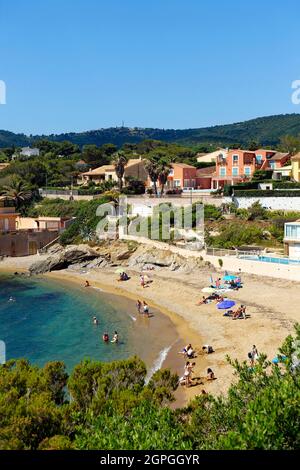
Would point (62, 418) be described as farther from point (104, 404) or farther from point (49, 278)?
point (49, 278)

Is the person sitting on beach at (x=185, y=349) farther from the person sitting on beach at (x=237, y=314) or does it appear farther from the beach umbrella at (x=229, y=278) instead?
the beach umbrella at (x=229, y=278)

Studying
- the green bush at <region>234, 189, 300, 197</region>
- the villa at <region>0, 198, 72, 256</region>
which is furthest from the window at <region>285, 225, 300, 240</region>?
the villa at <region>0, 198, 72, 256</region>

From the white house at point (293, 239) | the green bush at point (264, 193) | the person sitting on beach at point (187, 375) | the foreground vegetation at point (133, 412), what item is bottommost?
the person sitting on beach at point (187, 375)

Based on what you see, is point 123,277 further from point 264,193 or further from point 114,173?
point 114,173

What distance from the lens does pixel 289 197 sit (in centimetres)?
4638

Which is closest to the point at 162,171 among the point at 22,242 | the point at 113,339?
the point at 22,242

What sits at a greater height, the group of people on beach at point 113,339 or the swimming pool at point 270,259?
the swimming pool at point 270,259

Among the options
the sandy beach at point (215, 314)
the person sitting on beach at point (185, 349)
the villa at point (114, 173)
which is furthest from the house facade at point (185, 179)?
the person sitting on beach at point (185, 349)

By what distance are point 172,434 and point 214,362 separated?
41.2ft

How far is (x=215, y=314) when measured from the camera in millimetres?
28406

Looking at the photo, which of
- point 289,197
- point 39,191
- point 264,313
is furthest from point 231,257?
point 39,191

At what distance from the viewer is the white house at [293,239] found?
3444 cm

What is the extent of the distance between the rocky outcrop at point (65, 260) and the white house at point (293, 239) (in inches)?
708

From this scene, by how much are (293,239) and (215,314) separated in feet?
31.6
